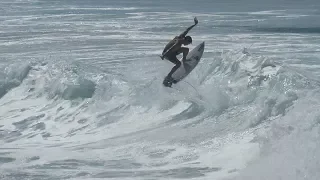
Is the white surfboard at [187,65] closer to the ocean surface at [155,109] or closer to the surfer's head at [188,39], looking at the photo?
the ocean surface at [155,109]

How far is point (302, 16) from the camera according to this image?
42.6 metres

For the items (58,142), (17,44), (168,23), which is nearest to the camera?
(58,142)

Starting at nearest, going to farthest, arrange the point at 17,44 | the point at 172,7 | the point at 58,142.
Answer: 1. the point at 58,142
2. the point at 17,44
3. the point at 172,7

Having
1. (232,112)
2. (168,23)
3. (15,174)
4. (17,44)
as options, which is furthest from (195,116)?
(168,23)

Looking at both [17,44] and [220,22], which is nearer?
[17,44]

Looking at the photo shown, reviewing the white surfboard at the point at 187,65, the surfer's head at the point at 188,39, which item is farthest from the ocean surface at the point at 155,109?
the surfer's head at the point at 188,39

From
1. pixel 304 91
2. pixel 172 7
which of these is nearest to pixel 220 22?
pixel 172 7

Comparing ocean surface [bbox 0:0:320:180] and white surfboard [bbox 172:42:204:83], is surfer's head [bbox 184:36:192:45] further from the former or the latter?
ocean surface [bbox 0:0:320:180]

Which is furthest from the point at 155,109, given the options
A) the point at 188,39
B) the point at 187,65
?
the point at 188,39

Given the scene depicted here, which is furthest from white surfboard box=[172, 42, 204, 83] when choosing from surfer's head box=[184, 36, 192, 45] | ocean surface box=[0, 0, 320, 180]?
surfer's head box=[184, 36, 192, 45]

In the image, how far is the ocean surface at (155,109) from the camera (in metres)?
12.7

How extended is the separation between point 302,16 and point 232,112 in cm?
2708

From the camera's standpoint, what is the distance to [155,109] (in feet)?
59.9

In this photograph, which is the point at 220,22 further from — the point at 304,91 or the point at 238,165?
the point at 238,165
